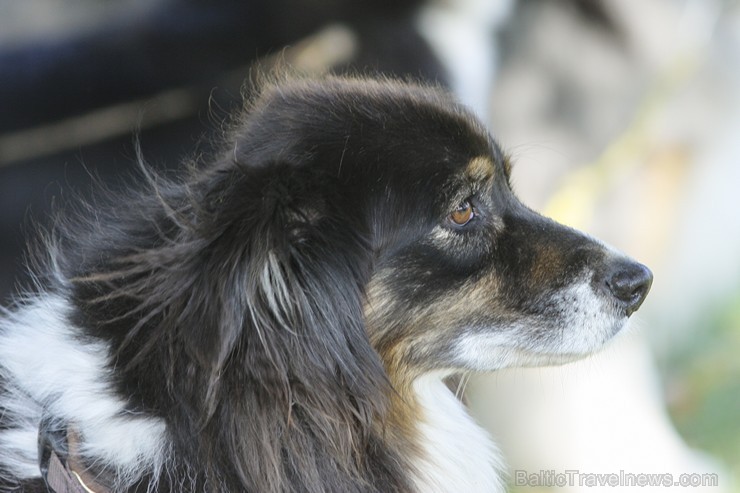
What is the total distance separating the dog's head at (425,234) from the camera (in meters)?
1.90

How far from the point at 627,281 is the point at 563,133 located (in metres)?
2.08

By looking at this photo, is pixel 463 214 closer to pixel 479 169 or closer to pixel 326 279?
pixel 479 169

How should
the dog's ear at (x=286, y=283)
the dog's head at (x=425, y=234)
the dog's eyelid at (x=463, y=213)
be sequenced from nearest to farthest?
the dog's ear at (x=286, y=283) → the dog's head at (x=425, y=234) → the dog's eyelid at (x=463, y=213)

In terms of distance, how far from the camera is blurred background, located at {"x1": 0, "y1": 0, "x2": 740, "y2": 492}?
3740 millimetres

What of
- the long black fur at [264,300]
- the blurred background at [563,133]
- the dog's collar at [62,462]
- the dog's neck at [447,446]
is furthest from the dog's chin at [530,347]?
the blurred background at [563,133]

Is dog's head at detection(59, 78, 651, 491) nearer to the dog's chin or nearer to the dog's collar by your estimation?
the dog's chin

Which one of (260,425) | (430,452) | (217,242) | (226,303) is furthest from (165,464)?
(430,452)

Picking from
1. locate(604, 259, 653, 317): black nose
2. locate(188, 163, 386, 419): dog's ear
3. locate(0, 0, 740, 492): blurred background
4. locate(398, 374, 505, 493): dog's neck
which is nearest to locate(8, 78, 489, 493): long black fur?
locate(188, 163, 386, 419): dog's ear

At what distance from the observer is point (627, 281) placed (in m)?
2.15

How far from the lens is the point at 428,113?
2.10m

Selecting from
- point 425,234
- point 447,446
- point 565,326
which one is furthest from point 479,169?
point 447,446

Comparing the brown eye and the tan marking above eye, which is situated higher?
the tan marking above eye

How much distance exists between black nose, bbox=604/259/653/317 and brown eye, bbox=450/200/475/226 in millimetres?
416

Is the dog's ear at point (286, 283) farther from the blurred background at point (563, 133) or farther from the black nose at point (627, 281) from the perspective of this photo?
the blurred background at point (563, 133)
